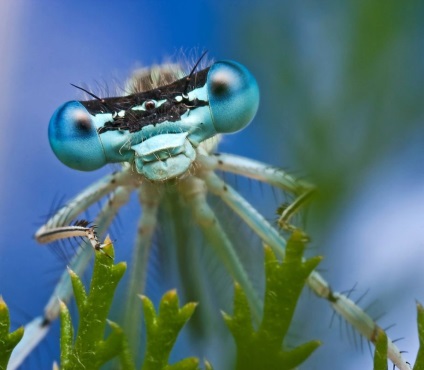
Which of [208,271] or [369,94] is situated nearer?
[369,94]

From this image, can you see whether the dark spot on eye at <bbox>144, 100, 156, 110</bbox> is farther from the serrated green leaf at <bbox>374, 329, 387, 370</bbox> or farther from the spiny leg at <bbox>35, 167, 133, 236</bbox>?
the serrated green leaf at <bbox>374, 329, 387, 370</bbox>

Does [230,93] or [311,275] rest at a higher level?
[230,93]

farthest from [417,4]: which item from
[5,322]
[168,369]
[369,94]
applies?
[5,322]

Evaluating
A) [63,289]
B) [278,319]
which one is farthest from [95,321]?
[63,289]

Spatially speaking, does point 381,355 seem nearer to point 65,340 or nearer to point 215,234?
point 65,340

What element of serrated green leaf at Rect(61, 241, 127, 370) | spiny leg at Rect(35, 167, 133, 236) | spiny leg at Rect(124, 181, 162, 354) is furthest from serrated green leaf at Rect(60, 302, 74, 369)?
spiny leg at Rect(124, 181, 162, 354)

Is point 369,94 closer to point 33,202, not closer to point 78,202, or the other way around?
point 78,202
